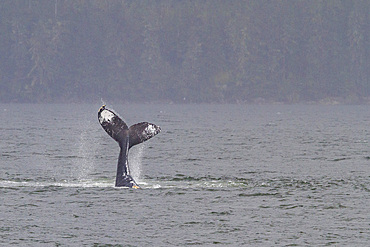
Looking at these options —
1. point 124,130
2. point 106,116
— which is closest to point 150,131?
point 124,130

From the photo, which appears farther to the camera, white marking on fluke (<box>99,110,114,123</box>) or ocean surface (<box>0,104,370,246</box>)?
white marking on fluke (<box>99,110,114,123</box>)

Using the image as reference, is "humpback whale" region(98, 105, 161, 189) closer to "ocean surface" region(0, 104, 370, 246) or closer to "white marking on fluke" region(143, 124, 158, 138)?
"white marking on fluke" region(143, 124, 158, 138)

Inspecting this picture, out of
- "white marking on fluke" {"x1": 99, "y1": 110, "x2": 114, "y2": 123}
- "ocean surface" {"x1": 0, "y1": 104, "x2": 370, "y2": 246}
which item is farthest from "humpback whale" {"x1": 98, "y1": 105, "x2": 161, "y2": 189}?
"ocean surface" {"x1": 0, "y1": 104, "x2": 370, "y2": 246}

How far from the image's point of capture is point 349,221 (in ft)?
84.6

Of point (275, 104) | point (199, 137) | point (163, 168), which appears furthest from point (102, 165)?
point (275, 104)

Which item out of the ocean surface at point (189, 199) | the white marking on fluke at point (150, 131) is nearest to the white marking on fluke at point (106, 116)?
the white marking on fluke at point (150, 131)

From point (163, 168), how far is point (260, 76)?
157m

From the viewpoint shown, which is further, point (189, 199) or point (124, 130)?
point (124, 130)

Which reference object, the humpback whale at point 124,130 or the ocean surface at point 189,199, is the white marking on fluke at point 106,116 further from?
the ocean surface at point 189,199

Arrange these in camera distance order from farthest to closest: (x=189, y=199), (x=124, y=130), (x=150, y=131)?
(x=124, y=130), (x=150, y=131), (x=189, y=199)

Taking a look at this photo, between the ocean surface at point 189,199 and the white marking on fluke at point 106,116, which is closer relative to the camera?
the ocean surface at point 189,199

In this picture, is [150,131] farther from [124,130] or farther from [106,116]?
[106,116]

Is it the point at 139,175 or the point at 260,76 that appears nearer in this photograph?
the point at 139,175

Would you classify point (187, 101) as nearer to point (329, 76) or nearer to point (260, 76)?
point (260, 76)
